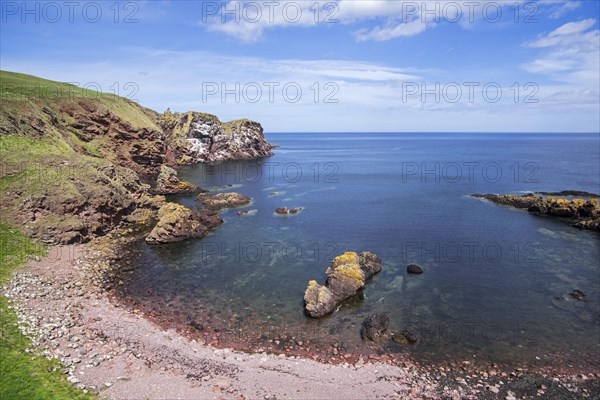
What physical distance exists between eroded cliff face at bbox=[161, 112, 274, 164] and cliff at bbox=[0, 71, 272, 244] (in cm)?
2570

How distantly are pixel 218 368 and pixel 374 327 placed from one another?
12615 millimetres

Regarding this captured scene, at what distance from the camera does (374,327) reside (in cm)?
3009

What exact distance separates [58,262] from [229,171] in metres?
79.6

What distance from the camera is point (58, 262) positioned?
38.2 meters

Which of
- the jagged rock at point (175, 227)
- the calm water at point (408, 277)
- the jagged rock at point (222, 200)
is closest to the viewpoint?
the calm water at point (408, 277)

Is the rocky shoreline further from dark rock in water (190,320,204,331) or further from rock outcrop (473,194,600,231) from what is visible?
rock outcrop (473,194,600,231)

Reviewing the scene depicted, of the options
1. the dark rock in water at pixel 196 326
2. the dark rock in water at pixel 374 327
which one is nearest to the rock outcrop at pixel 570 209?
Result: the dark rock in water at pixel 374 327

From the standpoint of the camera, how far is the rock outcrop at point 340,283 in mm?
32969

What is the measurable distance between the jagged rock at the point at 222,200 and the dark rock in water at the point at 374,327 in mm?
44501

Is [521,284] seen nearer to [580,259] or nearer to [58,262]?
[580,259]

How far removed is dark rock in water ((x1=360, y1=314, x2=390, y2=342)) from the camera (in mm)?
29391

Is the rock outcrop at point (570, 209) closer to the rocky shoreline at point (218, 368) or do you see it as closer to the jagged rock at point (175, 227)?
the rocky shoreline at point (218, 368)

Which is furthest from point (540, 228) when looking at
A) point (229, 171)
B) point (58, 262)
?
point (229, 171)

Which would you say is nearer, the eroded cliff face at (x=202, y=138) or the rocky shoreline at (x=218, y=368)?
the rocky shoreline at (x=218, y=368)
